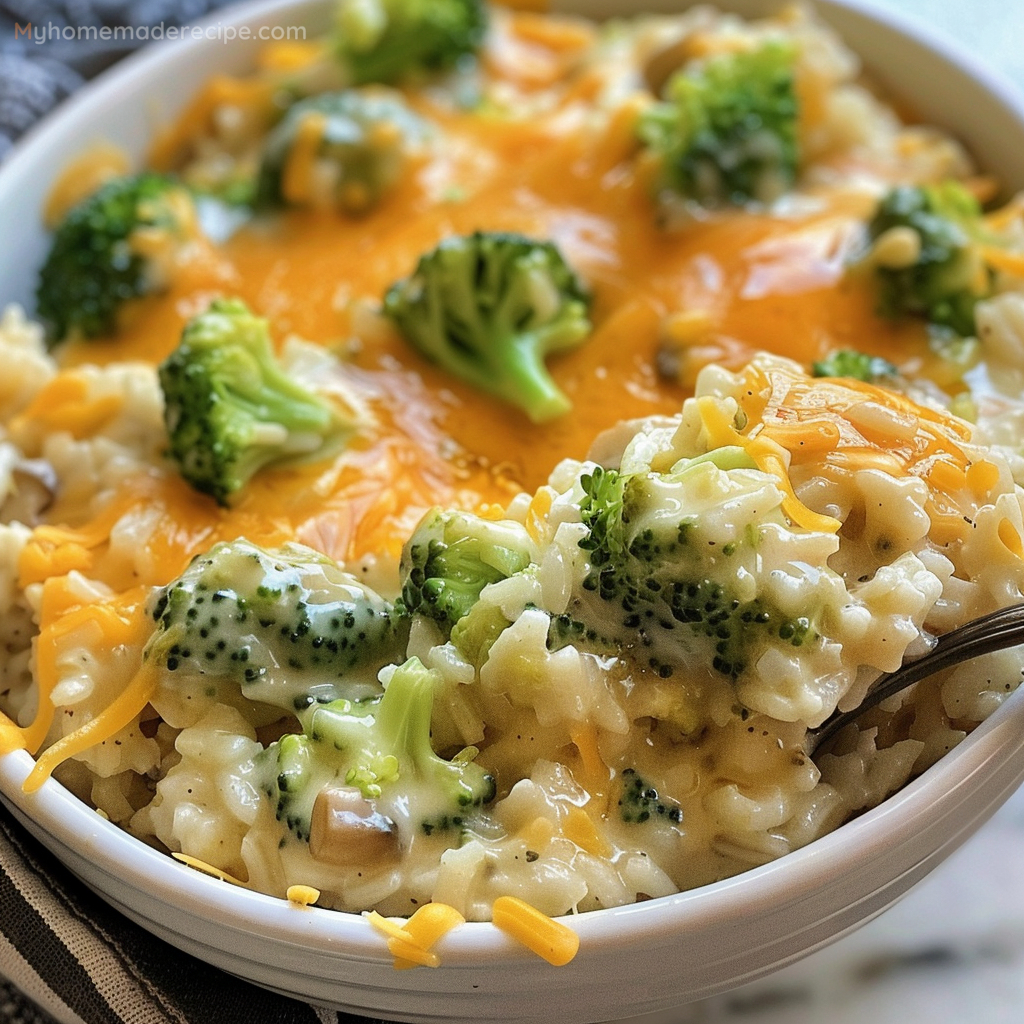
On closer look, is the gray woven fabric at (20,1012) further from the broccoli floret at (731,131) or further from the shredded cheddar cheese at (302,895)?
the broccoli floret at (731,131)

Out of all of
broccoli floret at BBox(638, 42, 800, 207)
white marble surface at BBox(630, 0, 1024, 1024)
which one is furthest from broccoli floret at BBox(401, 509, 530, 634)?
broccoli floret at BBox(638, 42, 800, 207)

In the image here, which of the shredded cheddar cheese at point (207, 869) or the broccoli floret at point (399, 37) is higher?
the broccoli floret at point (399, 37)

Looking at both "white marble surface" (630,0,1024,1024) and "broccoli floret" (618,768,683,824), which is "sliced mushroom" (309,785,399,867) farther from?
"white marble surface" (630,0,1024,1024)

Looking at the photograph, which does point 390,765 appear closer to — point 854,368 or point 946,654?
point 946,654

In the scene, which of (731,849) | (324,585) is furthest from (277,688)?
(731,849)

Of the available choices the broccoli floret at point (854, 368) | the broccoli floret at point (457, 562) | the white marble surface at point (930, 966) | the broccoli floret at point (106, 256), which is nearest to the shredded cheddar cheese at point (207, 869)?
the broccoli floret at point (457, 562)

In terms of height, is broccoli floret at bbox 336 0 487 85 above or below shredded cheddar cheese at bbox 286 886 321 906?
above
